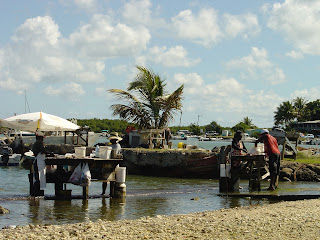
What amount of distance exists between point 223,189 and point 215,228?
840 cm

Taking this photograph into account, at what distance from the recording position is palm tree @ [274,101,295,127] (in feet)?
400

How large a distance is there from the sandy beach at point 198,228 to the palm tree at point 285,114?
374 feet

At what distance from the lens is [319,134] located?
449 feet

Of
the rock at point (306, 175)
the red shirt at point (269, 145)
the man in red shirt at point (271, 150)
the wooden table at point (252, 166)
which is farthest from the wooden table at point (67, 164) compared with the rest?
the rock at point (306, 175)

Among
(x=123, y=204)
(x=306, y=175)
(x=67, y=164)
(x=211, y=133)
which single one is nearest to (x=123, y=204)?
(x=123, y=204)

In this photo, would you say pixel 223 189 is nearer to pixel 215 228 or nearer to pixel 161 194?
pixel 161 194

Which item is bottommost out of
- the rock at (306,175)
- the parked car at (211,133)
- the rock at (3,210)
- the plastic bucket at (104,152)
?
the rock at (3,210)

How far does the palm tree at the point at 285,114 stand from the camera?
400ft

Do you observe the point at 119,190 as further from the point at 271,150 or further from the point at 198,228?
the point at 198,228

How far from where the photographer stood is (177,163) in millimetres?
24375

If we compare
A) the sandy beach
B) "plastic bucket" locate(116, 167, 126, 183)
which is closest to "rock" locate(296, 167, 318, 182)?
"plastic bucket" locate(116, 167, 126, 183)

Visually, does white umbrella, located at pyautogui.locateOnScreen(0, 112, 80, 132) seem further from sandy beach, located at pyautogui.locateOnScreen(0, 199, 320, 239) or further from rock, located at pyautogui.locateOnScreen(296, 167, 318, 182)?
rock, located at pyautogui.locateOnScreen(296, 167, 318, 182)

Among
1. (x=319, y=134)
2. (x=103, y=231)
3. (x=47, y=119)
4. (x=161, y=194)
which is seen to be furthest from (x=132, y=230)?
(x=319, y=134)

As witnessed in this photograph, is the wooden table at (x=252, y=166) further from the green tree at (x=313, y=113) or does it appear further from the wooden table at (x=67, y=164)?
the green tree at (x=313, y=113)
